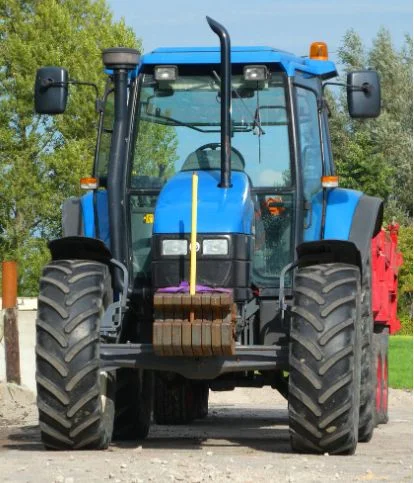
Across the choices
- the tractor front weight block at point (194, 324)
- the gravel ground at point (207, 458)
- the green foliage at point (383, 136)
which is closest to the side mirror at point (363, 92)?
the tractor front weight block at point (194, 324)

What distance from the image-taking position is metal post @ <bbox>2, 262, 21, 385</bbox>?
17438 mm

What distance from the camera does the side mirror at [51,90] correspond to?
1062 centimetres

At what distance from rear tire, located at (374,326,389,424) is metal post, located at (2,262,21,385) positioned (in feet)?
15.8

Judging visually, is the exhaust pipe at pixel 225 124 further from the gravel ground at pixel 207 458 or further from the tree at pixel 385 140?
the tree at pixel 385 140

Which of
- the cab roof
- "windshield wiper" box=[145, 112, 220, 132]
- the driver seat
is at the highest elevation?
the cab roof

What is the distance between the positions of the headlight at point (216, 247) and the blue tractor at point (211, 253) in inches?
0.5

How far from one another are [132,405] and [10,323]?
6406 mm

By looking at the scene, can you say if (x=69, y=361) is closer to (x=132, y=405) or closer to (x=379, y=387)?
(x=132, y=405)

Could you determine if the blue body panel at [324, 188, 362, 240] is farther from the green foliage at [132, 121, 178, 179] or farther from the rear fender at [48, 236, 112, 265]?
the rear fender at [48, 236, 112, 265]

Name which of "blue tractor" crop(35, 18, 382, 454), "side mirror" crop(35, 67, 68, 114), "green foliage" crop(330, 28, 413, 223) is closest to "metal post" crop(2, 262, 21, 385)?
"blue tractor" crop(35, 18, 382, 454)

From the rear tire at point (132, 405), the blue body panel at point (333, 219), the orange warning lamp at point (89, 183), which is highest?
the orange warning lamp at point (89, 183)

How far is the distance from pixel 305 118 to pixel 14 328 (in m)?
7.25

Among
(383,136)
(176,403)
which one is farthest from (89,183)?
(383,136)

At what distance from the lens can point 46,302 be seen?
10.1 m
